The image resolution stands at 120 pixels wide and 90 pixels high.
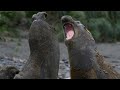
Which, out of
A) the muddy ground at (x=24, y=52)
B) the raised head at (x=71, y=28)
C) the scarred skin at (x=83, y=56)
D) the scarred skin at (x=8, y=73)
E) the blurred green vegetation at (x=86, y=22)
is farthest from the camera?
the blurred green vegetation at (x=86, y=22)

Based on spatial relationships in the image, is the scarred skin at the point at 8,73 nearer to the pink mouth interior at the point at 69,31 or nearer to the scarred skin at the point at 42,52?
the scarred skin at the point at 42,52

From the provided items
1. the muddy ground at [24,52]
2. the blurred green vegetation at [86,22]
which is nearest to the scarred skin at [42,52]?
the muddy ground at [24,52]

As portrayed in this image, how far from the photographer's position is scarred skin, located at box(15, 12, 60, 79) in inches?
156

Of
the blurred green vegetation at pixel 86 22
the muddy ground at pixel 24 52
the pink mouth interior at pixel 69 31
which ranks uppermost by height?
the blurred green vegetation at pixel 86 22

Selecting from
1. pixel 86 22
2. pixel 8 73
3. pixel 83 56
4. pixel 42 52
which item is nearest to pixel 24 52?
pixel 86 22

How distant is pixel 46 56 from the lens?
398 cm

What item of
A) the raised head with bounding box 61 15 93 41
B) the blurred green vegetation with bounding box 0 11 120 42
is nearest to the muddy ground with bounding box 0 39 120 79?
the blurred green vegetation with bounding box 0 11 120 42

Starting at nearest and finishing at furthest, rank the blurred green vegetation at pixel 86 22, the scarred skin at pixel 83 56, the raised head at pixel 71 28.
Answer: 1. the scarred skin at pixel 83 56
2. the raised head at pixel 71 28
3. the blurred green vegetation at pixel 86 22

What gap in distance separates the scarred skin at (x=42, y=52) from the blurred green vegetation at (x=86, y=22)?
10131 mm

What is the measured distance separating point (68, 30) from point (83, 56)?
289mm

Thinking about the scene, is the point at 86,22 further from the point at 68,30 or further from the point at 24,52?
the point at 68,30

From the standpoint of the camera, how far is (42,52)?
3988mm

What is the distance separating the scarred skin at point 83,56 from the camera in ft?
12.6
